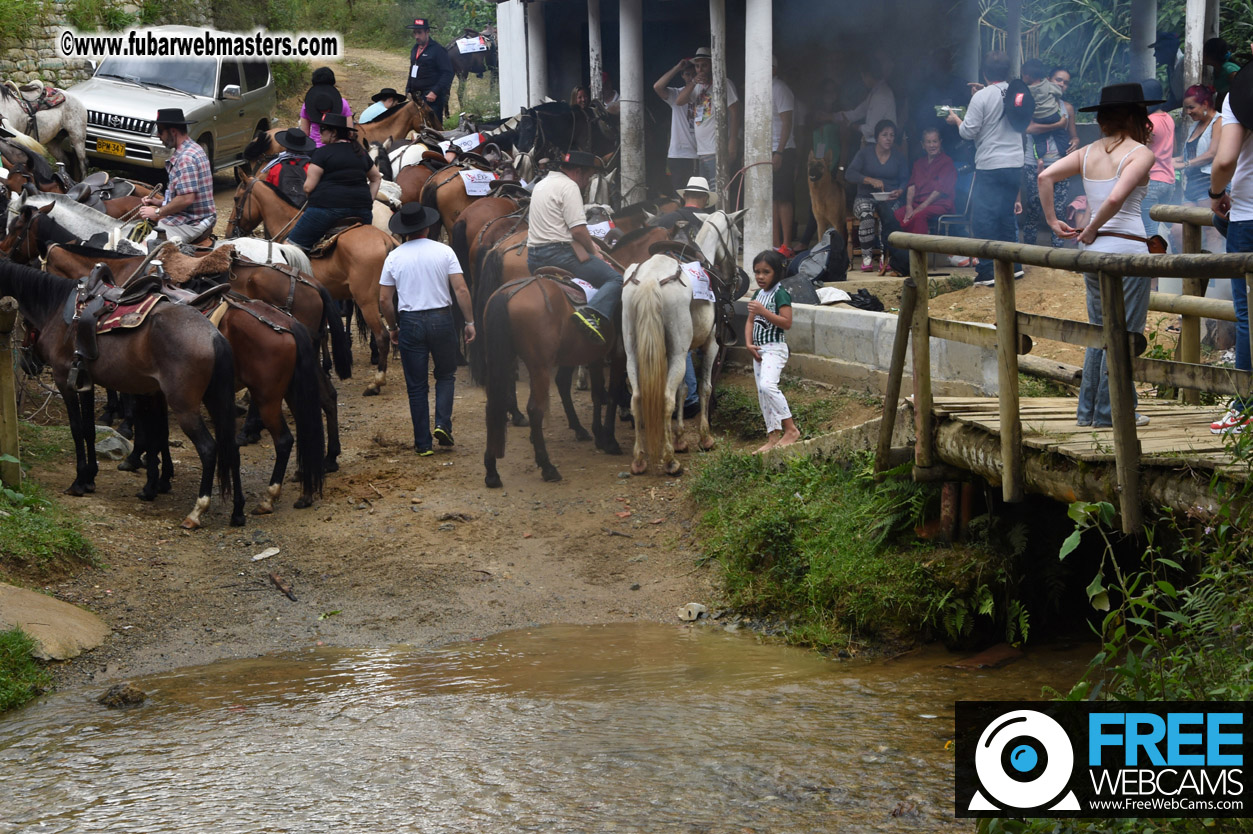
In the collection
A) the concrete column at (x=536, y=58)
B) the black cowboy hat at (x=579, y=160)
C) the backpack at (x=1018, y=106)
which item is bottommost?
the black cowboy hat at (x=579, y=160)

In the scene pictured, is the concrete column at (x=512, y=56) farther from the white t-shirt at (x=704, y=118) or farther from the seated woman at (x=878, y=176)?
the seated woman at (x=878, y=176)

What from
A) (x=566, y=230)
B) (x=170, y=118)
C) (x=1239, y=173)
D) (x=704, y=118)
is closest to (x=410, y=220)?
(x=566, y=230)

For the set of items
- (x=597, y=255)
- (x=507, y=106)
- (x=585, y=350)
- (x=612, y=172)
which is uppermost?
(x=507, y=106)

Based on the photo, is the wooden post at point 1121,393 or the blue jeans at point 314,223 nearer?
the wooden post at point 1121,393

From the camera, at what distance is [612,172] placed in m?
14.3

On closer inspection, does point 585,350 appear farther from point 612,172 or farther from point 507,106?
point 507,106

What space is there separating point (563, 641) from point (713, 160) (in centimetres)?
933

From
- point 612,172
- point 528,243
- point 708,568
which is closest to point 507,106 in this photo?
point 612,172

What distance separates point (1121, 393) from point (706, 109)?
9615 millimetres

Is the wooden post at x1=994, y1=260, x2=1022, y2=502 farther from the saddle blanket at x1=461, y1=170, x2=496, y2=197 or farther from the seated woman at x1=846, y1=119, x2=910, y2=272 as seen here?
the saddle blanket at x1=461, y1=170, x2=496, y2=197

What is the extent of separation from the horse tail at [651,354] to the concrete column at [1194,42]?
18.7ft

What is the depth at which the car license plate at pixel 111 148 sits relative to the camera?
57.2 feet

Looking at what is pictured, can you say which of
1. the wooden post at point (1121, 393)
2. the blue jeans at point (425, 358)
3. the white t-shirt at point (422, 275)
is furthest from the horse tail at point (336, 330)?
the wooden post at point (1121, 393)

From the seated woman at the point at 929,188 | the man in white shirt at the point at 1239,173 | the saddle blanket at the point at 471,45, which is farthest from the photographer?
the saddle blanket at the point at 471,45
